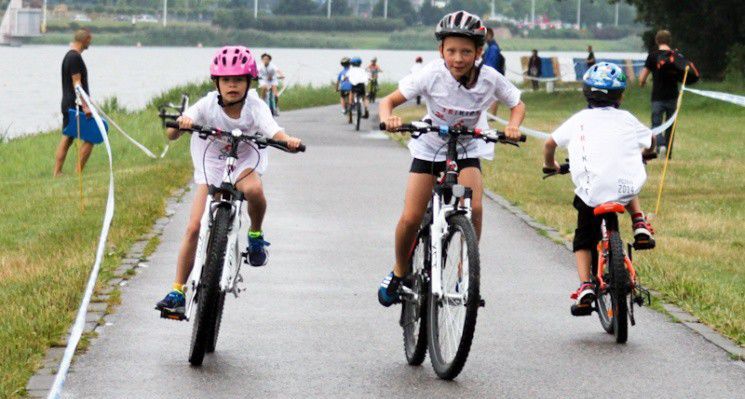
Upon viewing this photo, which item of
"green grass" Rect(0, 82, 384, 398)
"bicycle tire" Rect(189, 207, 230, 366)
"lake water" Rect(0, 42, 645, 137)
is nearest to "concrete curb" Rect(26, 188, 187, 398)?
"green grass" Rect(0, 82, 384, 398)

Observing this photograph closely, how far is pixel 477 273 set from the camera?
23.4 ft

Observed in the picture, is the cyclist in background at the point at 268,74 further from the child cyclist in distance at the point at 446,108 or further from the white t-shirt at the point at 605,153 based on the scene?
the child cyclist in distance at the point at 446,108

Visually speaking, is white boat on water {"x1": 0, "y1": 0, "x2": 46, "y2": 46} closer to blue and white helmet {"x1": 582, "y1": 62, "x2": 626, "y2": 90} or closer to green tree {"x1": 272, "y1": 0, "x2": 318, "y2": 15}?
green tree {"x1": 272, "y1": 0, "x2": 318, "y2": 15}

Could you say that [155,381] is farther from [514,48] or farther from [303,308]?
[514,48]

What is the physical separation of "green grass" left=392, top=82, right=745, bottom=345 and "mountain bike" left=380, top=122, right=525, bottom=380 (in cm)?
191

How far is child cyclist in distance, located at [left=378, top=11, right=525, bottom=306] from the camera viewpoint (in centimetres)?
791

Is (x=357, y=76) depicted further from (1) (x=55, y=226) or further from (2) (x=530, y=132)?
(1) (x=55, y=226)

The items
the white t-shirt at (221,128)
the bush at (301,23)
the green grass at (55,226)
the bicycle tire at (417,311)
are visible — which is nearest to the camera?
the bicycle tire at (417,311)

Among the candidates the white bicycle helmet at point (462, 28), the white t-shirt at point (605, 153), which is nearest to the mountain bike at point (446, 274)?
the white bicycle helmet at point (462, 28)

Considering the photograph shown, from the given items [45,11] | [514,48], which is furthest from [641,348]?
[514,48]

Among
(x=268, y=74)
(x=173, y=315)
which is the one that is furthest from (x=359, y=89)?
(x=173, y=315)

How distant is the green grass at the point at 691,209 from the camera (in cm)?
1027

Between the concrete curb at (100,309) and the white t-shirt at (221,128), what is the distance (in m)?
1.09

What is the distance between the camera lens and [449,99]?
8055mm
